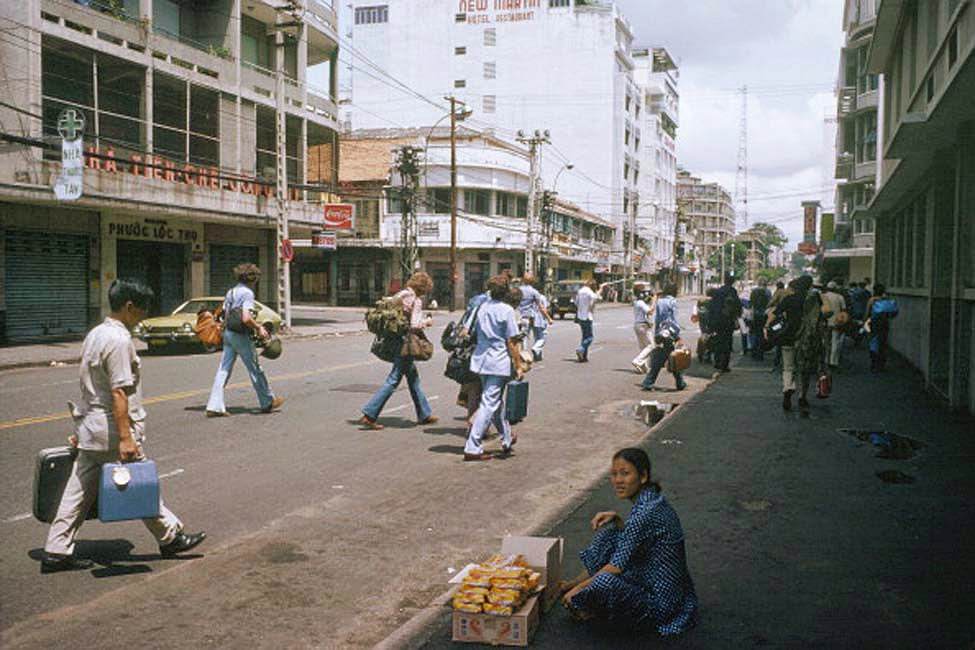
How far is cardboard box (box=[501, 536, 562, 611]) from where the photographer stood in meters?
4.30

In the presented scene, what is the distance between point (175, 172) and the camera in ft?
85.7

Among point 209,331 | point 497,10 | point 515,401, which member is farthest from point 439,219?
point 515,401

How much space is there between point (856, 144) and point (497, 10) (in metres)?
37.3

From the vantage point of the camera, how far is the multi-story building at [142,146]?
21.5 m

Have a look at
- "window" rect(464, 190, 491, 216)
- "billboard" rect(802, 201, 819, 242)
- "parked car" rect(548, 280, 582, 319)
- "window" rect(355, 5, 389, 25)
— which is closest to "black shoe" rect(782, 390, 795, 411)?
"parked car" rect(548, 280, 582, 319)

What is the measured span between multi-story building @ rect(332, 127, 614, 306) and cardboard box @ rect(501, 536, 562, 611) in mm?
46225

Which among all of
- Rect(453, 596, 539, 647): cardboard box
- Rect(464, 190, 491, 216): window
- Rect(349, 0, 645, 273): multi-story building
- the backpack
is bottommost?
Rect(453, 596, 539, 647): cardboard box

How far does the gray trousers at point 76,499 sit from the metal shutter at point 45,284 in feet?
67.6

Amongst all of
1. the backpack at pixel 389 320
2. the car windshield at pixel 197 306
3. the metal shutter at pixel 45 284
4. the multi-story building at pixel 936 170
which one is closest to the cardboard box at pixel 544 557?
the backpack at pixel 389 320

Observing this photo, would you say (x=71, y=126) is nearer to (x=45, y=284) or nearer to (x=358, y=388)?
(x=45, y=284)

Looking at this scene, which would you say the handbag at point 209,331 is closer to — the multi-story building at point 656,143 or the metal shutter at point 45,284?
the metal shutter at point 45,284

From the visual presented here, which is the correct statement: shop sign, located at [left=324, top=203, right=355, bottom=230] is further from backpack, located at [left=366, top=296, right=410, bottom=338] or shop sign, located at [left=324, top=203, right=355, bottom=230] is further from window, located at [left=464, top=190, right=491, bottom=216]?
backpack, located at [left=366, top=296, right=410, bottom=338]

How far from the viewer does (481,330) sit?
8.48 m

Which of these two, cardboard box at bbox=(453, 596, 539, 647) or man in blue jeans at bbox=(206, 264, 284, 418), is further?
man in blue jeans at bbox=(206, 264, 284, 418)
